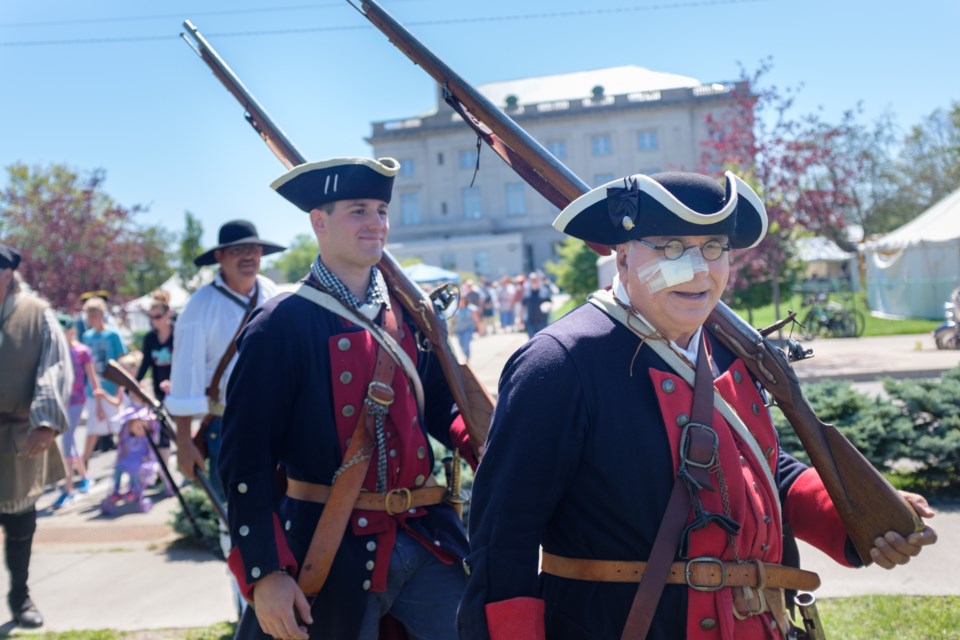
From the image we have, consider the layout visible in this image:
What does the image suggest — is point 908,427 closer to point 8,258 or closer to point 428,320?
point 428,320

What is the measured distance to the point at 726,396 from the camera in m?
2.28

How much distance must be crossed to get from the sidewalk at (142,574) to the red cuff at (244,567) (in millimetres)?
2807

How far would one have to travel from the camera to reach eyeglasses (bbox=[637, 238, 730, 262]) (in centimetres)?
209

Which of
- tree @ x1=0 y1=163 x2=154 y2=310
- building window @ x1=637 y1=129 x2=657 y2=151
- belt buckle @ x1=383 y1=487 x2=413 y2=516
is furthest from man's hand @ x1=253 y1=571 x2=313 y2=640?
building window @ x1=637 y1=129 x2=657 y2=151

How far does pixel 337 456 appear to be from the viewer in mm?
2922

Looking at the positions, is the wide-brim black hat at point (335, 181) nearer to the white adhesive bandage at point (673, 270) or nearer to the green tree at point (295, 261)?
the white adhesive bandage at point (673, 270)

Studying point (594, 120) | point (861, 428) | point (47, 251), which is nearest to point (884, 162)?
point (594, 120)

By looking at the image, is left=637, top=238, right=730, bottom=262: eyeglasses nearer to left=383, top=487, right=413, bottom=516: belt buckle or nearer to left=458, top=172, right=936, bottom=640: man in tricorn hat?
left=458, top=172, right=936, bottom=640: man in tricorn hat

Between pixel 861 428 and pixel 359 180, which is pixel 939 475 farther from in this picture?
pixel 359 180

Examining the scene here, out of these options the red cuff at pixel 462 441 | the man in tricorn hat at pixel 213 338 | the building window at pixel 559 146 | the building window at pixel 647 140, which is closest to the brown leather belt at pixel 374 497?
the red cuff at pixel 462 441

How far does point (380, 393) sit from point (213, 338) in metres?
2.31

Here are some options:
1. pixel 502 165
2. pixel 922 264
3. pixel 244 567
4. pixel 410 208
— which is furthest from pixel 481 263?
pixel 244 567

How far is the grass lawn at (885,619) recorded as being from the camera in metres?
4.14

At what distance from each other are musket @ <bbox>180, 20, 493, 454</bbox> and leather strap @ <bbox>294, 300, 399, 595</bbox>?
1.00 ft
